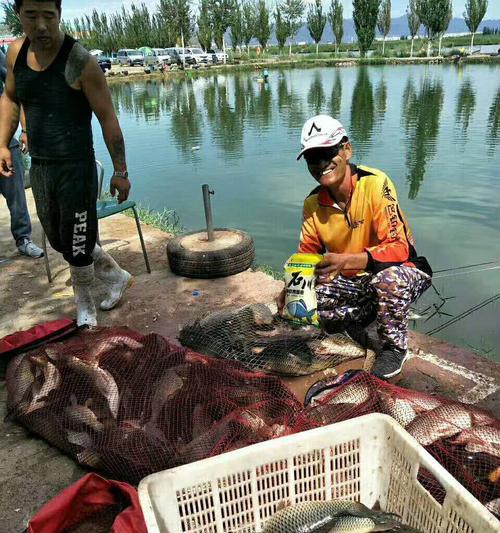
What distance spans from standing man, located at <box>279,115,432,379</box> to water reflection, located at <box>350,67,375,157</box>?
964 centimetres

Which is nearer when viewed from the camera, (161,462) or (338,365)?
(161,462)

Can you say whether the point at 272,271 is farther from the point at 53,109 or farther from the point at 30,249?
the point at 53,109

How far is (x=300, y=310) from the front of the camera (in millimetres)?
3338

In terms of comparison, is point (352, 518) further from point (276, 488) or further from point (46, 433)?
point (46, 433)

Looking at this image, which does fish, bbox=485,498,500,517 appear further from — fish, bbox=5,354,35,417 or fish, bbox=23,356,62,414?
fish, bbox=5,354,35,417

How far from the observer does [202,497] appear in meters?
1.69

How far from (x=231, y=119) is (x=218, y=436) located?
18712 mm

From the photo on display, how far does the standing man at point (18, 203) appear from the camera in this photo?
17.9 ft

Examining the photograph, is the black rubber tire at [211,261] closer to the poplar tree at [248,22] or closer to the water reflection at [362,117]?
the water reflection at [362,117]

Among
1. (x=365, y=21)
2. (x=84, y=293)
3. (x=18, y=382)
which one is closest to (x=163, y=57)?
(x=365, y=21)

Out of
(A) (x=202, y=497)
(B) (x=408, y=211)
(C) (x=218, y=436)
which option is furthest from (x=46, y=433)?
(B) (x=408, y=211)

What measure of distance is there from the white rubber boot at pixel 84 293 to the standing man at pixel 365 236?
70.1 inches

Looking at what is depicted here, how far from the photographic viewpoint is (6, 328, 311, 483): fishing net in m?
2.38

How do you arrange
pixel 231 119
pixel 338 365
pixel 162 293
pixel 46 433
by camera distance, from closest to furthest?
pixel 46 433
pixel 338 365
pixel 162 293
pixel 231 119
